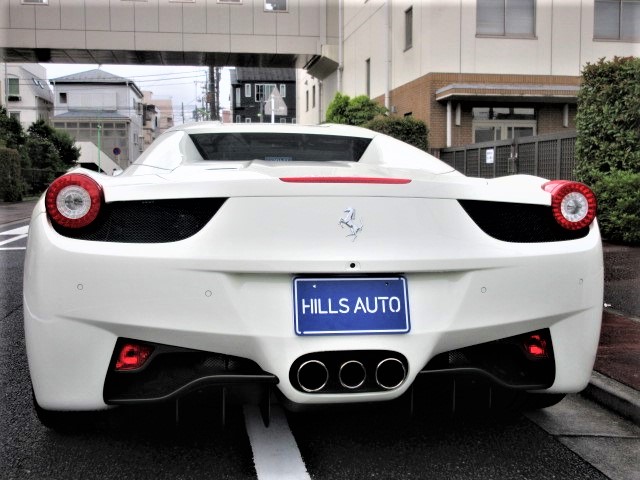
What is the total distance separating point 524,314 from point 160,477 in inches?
56.5

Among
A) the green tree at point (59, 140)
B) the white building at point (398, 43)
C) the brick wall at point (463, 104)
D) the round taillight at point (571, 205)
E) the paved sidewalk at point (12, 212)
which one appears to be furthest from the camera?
the green tree at point (59, 140)

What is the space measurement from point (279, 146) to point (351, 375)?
161 centimetres

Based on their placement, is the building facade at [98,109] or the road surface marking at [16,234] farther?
the building facade at [98,109]

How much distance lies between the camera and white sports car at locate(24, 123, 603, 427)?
222cm

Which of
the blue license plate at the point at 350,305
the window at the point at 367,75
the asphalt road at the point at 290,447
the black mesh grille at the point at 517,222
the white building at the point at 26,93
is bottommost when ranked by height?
the asphalt road at the point at 290,447

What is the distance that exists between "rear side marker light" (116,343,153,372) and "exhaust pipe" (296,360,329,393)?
528 millimetres

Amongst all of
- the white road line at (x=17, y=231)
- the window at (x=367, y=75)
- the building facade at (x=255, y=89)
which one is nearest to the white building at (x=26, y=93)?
the building facade at (x=255, y=89)

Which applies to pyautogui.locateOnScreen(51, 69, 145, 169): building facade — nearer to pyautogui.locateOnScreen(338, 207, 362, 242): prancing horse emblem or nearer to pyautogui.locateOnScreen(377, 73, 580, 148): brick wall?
pyautogui.locateOnScreen(377, 73, 580, 148): brick wall

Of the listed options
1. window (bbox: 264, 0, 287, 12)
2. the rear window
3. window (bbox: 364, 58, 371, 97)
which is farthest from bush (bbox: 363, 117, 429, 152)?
the rear window

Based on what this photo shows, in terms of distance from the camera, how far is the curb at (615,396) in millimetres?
3121

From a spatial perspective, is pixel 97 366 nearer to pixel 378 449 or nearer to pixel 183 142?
pixel 378 449

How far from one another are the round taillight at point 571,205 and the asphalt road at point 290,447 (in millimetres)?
930

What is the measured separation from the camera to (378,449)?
2674 mm

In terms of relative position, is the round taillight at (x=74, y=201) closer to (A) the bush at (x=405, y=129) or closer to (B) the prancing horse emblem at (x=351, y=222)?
(B) the prancing horse emblem at (x=351, y=222)
